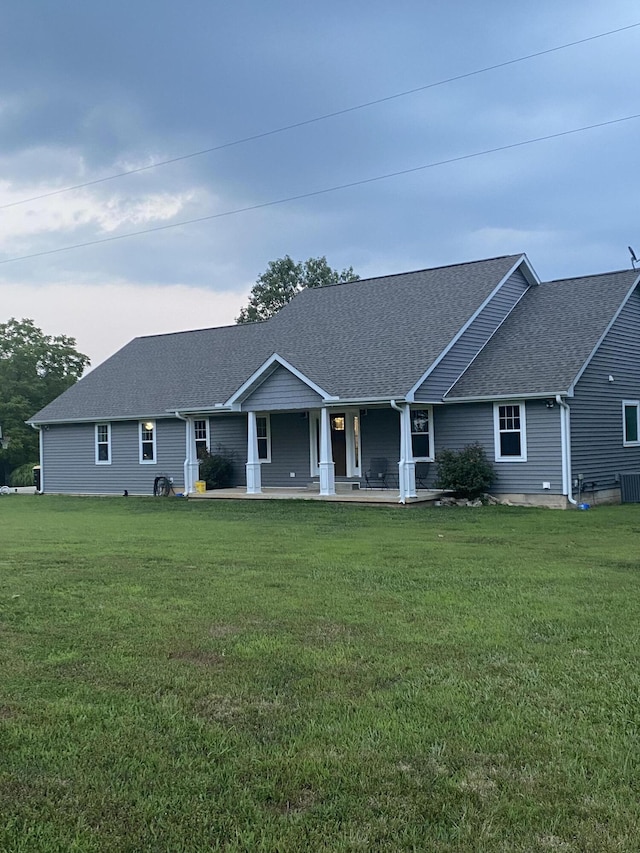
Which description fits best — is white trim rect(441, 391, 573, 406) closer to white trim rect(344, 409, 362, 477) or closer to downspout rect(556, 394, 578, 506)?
downspout rect(556, 394, 578, 506)

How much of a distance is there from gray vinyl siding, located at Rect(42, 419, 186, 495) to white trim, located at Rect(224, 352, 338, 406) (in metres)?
3.98

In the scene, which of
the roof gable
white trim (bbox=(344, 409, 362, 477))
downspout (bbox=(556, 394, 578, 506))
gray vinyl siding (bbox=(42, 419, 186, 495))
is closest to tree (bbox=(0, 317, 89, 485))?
gray vinyl siding (bbox=(42, 419, 186, 495))

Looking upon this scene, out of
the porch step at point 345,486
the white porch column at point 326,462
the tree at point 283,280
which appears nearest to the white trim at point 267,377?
the white porch column at point 326,462

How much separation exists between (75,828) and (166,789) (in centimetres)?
43

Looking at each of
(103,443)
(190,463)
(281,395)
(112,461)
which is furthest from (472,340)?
(103,443)

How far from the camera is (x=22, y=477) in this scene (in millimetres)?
33562

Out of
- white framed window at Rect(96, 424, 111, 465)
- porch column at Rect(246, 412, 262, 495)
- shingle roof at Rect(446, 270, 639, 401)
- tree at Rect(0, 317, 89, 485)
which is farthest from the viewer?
tree at Rect(0, 317, 89, 485)

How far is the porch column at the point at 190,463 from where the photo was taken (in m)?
22.2

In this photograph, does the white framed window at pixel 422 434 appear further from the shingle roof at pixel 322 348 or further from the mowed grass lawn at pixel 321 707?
the mowed grass lawn at pixel 321 707

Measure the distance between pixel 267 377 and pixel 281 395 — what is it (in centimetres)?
69

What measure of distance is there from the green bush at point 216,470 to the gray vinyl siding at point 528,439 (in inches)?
259

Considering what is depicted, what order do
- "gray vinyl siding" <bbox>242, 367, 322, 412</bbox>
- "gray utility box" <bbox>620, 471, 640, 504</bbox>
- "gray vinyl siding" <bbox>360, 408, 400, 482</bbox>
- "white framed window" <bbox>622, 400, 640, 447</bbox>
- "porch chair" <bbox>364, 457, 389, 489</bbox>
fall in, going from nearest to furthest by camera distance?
"gray utility box" <bbox>620, 471, 640, 504</bbox> → "gray vinyl siding" <bbox>242, 367, 322, 412</bbox> → "white framed window" <bbox>622, 400, 640, 447</bbox> → "gray vinyl siding" <bbox>360, 408, 400, 482</bbox> → "porch chair" <bbox>364, 457, 389, 489</bbox>

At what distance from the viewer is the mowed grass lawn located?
3.06 m

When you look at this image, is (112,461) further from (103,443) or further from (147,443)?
(147,443)
